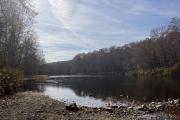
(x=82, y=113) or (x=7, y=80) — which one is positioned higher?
(x=7, y=80)

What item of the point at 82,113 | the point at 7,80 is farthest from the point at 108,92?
the point at 82,113

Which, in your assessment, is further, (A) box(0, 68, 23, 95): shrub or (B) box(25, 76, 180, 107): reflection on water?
(B) box(25, 76, 180, 107): reflection on water

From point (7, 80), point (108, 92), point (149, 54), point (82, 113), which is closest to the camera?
point (82, 113)

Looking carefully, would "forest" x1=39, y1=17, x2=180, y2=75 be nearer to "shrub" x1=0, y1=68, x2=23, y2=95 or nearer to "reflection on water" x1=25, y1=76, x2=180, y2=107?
"reflection on water" x1=25, y1=76, x2=180, y2=107

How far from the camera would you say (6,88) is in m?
36.3

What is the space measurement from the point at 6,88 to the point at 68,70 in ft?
529

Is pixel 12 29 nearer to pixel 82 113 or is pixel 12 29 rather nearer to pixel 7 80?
pixel 7 80

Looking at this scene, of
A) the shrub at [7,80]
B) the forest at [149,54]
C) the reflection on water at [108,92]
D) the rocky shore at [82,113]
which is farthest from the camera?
the forest at [149,54]

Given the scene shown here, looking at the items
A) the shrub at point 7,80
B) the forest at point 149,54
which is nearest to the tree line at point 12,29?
the shrub at point 7,80

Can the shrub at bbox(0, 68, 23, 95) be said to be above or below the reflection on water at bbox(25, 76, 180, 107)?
above

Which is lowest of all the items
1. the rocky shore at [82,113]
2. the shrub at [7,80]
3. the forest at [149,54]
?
the rocky shore at [82,113]

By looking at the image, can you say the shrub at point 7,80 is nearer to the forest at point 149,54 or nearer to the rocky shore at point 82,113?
the rocky shore at point 82,113

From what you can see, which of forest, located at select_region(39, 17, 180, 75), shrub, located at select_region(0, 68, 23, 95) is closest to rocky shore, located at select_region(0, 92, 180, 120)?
shrub, located at select_region(0, 68, 23, 95)

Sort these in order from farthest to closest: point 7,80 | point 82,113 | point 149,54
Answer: point 149,54 < point 7,80 < point 82,113
